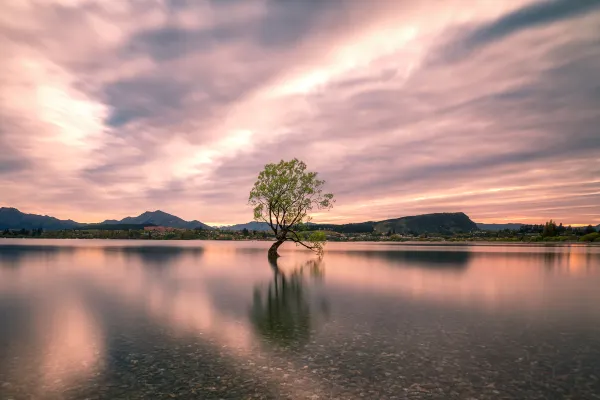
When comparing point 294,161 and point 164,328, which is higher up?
point 294,161

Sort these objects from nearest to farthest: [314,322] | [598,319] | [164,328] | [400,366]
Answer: [400,366]
[164,328]
[314,322]
[598,319]

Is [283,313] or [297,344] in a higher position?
[297,344]

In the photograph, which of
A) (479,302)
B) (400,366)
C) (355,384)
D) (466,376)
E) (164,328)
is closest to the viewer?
(355,384)

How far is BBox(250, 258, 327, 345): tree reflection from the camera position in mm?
20922

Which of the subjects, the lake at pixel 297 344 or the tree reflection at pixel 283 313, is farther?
the tree reflection at pixel 283 313

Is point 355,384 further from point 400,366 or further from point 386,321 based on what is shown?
point 386,321

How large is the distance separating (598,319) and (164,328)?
1092 inches

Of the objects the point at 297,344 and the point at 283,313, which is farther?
the point at 283,313

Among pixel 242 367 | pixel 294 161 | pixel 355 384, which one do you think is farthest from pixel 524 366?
pixel 294 161

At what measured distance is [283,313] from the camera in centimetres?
2705

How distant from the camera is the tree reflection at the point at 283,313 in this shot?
20.9 metres

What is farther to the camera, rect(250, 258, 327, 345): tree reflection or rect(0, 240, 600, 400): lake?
rect(250, 258, 327, 345): tree reflection

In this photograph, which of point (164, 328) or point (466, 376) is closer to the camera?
point (466, 376)

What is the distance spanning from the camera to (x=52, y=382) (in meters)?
13.8
